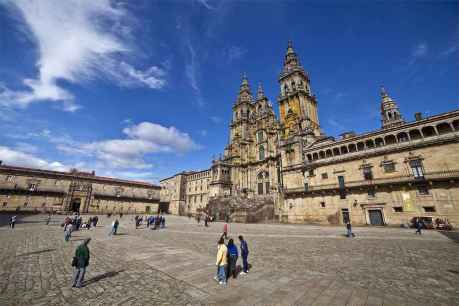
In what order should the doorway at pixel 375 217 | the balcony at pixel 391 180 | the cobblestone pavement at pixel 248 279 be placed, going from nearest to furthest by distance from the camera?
1. the cobblestone pavement at pixel 248 279
2. the balcony at pixel 391 180
3. the doorway at pixel 375 217

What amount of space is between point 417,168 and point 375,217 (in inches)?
301

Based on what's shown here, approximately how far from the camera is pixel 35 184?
44.5 metres

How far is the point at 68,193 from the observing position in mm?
47656

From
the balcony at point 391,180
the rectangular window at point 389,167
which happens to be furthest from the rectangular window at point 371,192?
the rectangular window at point 389,167

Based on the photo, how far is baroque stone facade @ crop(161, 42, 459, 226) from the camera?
2242cm

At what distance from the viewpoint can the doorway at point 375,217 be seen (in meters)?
25.4

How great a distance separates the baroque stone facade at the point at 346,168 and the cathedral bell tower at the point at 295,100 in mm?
237

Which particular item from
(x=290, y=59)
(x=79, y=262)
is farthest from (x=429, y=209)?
(x=290, y=59)

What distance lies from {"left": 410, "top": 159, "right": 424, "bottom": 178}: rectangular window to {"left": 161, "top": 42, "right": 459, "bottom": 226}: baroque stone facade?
0.28ft

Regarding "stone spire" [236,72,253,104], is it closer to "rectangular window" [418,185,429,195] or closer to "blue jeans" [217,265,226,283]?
"rectangular window" [418,185,429,195]

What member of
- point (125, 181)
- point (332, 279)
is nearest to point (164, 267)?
point (332, 279)

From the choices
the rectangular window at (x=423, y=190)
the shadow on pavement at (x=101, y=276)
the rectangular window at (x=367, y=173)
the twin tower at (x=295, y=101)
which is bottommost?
the shadow on pavement at (x=101, y=276)

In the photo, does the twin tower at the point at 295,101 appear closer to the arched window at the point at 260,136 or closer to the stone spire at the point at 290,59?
the stone spire at the point at 290,59

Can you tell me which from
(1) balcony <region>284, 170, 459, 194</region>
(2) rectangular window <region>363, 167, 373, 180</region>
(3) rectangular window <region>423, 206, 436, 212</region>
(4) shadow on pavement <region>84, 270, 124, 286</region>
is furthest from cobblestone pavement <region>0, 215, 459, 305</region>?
(2) rectangular window <region>363, 167, 373, 180</region>
